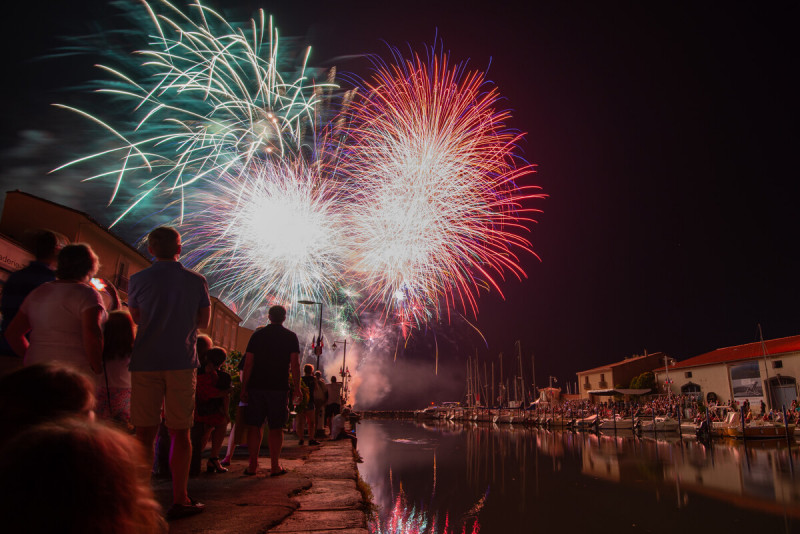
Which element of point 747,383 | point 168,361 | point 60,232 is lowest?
point 168,361

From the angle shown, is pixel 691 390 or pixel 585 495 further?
pixel 691 390

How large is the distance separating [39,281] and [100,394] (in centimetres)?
92

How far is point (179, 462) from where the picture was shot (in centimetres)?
337

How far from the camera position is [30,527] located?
0.79 m

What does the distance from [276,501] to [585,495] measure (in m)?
8.99

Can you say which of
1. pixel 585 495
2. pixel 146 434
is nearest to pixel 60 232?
pixel 146 434

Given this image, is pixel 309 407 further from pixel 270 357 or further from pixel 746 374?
pixel 746 374

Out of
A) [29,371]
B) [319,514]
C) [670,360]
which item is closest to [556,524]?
[319,514]

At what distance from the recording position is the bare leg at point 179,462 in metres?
3.35

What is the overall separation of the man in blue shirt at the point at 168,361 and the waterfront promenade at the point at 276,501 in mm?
322

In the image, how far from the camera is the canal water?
26.9ft

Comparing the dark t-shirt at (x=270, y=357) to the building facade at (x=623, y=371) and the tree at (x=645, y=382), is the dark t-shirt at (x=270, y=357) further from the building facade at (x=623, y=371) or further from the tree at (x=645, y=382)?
the building facade at (x=623, y=371)

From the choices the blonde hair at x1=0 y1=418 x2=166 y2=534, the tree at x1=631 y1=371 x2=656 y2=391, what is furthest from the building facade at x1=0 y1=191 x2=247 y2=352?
the tree at x1=631 y1=371 x2=656 y2=391

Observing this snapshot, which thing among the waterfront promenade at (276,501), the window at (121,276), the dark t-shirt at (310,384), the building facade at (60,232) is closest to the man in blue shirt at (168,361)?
the waterfront promenade at (276,501)
